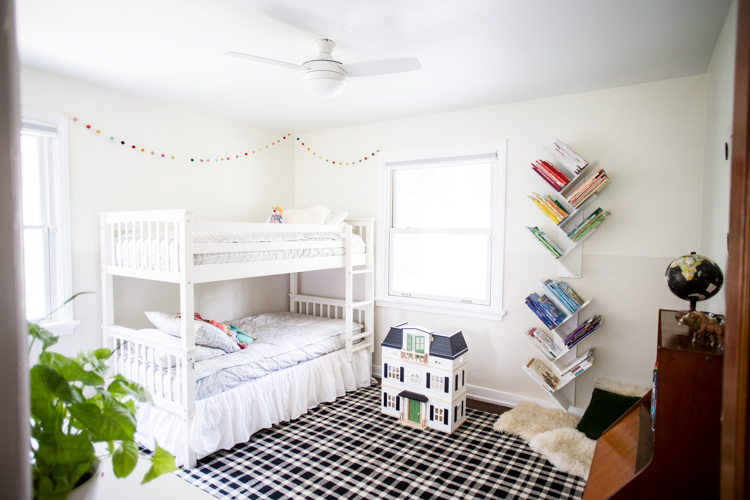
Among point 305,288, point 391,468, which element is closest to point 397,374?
point 391,468

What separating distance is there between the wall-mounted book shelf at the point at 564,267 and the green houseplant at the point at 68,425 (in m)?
2.80

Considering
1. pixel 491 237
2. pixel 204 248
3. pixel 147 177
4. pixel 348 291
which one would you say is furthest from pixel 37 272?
pixel 491 237

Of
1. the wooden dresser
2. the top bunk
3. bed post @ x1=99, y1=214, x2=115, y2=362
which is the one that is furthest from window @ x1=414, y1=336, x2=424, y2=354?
bed post @ x1=99, y1=214, x2=115, y2=362

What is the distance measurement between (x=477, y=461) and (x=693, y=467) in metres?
1.51

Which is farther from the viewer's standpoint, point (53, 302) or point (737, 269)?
point (53, 302)

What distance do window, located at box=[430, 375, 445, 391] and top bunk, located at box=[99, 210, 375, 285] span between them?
48.4 inches

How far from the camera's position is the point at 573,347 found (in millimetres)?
Answer: 2963

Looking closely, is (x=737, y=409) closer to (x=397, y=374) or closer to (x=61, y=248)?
(x=397, y=374)

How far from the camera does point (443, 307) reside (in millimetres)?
3562

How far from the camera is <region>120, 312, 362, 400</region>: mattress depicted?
249cm

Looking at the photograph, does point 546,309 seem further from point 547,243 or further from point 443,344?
point 443,344

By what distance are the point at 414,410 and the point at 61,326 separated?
2.40m

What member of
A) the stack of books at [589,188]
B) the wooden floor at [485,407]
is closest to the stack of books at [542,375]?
the wooden floor at [485,407]

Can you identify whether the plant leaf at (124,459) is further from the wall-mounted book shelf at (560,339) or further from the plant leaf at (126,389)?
the wall-mounted book shelf at (560,339)
